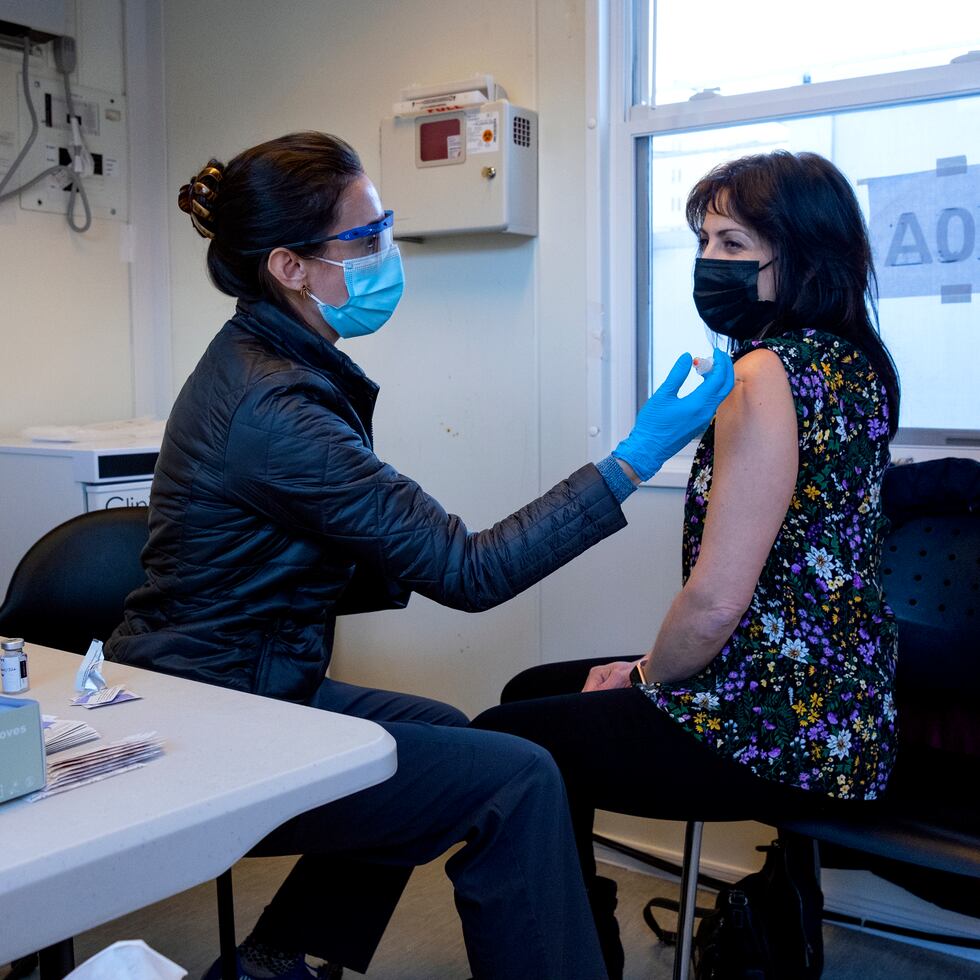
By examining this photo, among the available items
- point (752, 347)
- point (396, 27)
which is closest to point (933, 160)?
point (752, 347)

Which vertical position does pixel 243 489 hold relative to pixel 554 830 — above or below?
above

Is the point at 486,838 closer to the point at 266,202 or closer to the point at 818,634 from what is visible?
the point at 818,634

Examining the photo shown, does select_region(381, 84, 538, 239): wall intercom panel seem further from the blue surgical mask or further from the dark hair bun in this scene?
the dark hair bun

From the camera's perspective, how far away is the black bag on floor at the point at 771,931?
1.55 meters

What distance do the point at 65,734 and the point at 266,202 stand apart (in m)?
0.81

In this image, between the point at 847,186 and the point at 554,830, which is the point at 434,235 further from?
the point at 554,830

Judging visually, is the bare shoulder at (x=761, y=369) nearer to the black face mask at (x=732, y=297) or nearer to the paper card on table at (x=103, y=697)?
the black face mask at (x=732, y=297)

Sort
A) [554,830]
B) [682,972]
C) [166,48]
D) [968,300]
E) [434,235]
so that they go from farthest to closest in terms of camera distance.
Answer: [166,48], [434,235], [968,300], [682,972], [554,830]

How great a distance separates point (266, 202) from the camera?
1524 mm

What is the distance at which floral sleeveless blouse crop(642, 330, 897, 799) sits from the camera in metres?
1.39

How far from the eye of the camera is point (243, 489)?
4.57ft

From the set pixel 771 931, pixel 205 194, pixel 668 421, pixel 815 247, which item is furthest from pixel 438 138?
pixel 771 931

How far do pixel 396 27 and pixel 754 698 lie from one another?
187 cm

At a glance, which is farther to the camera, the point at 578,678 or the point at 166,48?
the point at 166,48
